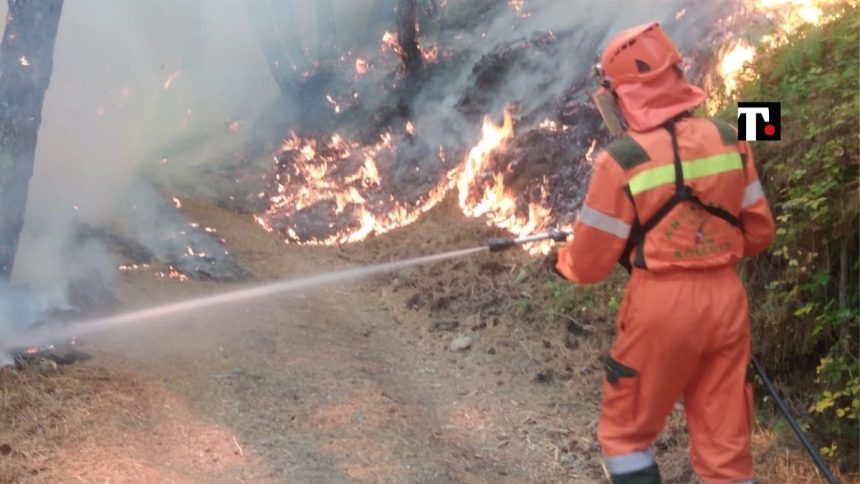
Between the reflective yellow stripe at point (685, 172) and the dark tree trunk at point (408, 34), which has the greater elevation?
the dark tree trunk at point (408, 34)

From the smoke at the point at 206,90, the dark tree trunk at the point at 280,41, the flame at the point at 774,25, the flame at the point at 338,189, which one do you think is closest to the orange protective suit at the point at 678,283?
the flame at the point at 774,25

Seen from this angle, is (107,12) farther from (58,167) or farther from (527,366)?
(527,366)

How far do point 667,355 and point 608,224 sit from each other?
0.61 m

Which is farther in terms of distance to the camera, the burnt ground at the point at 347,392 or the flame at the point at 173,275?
the flame at the point at 173,275

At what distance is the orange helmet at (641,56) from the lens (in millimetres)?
3318

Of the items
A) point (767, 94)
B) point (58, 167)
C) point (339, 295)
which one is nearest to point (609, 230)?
point (767, 94)

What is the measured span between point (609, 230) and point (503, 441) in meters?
2.37

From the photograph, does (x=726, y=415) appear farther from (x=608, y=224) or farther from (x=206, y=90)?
(x=206, y=90)

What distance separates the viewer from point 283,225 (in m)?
10.0

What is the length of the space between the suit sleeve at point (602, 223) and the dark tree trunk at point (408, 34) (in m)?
9.36

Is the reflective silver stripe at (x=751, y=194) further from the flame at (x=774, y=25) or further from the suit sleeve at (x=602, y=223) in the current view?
the flame at (x=774, y=25)

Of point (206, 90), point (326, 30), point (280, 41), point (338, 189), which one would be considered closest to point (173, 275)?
point (338, 189)

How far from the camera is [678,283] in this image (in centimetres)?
328

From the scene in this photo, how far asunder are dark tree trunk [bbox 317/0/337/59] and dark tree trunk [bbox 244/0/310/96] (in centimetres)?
55
